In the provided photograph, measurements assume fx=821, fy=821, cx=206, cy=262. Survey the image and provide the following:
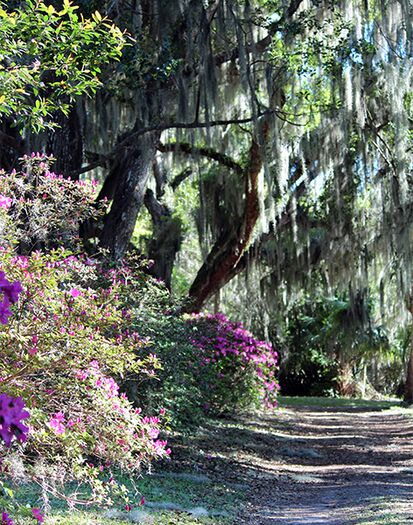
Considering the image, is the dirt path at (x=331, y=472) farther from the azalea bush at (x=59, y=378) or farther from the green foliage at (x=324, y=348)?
the green foliage at (x=324, y=348)

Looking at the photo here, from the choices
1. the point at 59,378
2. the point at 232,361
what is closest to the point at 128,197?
the point at 232,361

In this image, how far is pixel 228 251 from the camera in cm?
1538

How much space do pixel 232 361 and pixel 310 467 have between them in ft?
12.2

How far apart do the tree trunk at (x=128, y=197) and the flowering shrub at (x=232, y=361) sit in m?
1.94

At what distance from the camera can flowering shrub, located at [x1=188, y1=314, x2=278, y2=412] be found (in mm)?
12630

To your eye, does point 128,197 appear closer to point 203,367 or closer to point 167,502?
point 203,367

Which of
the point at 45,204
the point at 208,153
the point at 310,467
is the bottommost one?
the point at 310,467

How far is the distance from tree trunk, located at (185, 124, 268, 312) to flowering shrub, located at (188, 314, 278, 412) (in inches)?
58.7

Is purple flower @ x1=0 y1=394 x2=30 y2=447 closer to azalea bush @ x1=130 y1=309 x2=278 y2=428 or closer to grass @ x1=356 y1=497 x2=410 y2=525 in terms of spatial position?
azalea bush @ x1=130 y1=309 x2=278 y2=428

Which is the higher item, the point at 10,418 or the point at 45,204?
the point at 45,204

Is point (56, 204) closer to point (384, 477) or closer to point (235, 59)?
point (384, 477)

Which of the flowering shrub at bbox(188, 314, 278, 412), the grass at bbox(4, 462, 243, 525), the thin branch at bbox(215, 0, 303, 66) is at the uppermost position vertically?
the thin branch at bbox(215, 0, 303, 66)

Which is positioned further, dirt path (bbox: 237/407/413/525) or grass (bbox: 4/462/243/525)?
dirt path (bbox: 237/407/413/525)

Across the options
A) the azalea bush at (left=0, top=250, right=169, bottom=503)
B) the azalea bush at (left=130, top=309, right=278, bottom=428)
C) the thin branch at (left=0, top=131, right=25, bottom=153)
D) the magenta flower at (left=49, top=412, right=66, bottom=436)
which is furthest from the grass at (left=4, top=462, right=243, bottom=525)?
the thin branch at (left=0, top=131, right=25, bottom=153)
